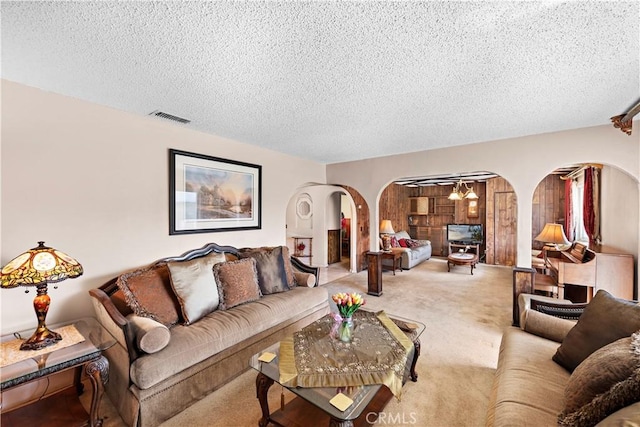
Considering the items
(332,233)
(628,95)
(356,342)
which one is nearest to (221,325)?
(356,342)

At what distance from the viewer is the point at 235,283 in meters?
2.74

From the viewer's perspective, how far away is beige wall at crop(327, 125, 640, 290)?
119 inches

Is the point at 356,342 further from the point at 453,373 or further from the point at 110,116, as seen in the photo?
the point at 110,116

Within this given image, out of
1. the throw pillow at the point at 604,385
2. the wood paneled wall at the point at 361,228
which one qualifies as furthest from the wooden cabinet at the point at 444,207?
the throw pillow at the point at 604,385

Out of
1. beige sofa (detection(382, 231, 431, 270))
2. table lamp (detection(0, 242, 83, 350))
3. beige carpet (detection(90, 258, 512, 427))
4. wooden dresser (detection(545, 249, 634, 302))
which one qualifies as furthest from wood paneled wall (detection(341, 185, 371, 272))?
table lamp (detection(0, 242, 83, 350))

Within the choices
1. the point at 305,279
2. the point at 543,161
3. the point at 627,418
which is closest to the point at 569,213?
the point at 543,161

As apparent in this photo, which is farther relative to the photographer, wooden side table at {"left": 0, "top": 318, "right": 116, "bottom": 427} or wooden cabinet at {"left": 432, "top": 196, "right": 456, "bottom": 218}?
wooden cabinet at {"left": 432, "top": 196, "right": 456, "bottom": 218}

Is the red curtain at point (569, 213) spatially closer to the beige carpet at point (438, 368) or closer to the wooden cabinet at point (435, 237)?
the beige carpet at point (438, 368)

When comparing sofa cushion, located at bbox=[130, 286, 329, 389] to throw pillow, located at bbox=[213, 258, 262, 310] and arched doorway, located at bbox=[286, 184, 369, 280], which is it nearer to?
throw pillow, located at bbox=[213, 258, 262, 310]

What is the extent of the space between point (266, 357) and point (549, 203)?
327 inches

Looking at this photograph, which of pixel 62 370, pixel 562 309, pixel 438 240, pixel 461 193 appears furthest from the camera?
pixel 438 240

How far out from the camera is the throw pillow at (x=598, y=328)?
1426 mm

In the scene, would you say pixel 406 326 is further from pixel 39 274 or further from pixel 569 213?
pixel 569 213

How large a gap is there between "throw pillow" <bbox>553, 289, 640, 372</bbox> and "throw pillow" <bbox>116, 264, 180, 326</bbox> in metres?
2.86
